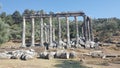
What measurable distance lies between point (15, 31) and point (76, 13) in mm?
42279

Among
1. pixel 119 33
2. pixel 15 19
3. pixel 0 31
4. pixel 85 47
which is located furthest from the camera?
pixel 15 19

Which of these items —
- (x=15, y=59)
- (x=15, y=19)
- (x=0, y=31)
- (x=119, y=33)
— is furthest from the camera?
A: (x=15, y=19)

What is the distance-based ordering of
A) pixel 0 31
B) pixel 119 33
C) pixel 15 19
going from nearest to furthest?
pixel 0 31 → pixel 119 33 → pixel 15 19

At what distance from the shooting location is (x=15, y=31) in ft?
315

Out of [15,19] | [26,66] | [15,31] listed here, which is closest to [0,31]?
[26,66]

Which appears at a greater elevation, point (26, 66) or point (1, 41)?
point (1, 41)

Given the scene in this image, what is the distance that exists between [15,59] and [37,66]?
6.23 metres

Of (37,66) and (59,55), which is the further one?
(59,55)

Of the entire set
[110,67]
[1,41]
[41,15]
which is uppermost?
[41,15]

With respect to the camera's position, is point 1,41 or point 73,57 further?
point 1,41

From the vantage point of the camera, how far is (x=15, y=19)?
125 m

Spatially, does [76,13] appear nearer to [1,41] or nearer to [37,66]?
[1,41]

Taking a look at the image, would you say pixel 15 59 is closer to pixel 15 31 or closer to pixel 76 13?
pixel 76 13

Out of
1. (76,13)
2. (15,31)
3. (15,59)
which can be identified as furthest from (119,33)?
(15,59)
